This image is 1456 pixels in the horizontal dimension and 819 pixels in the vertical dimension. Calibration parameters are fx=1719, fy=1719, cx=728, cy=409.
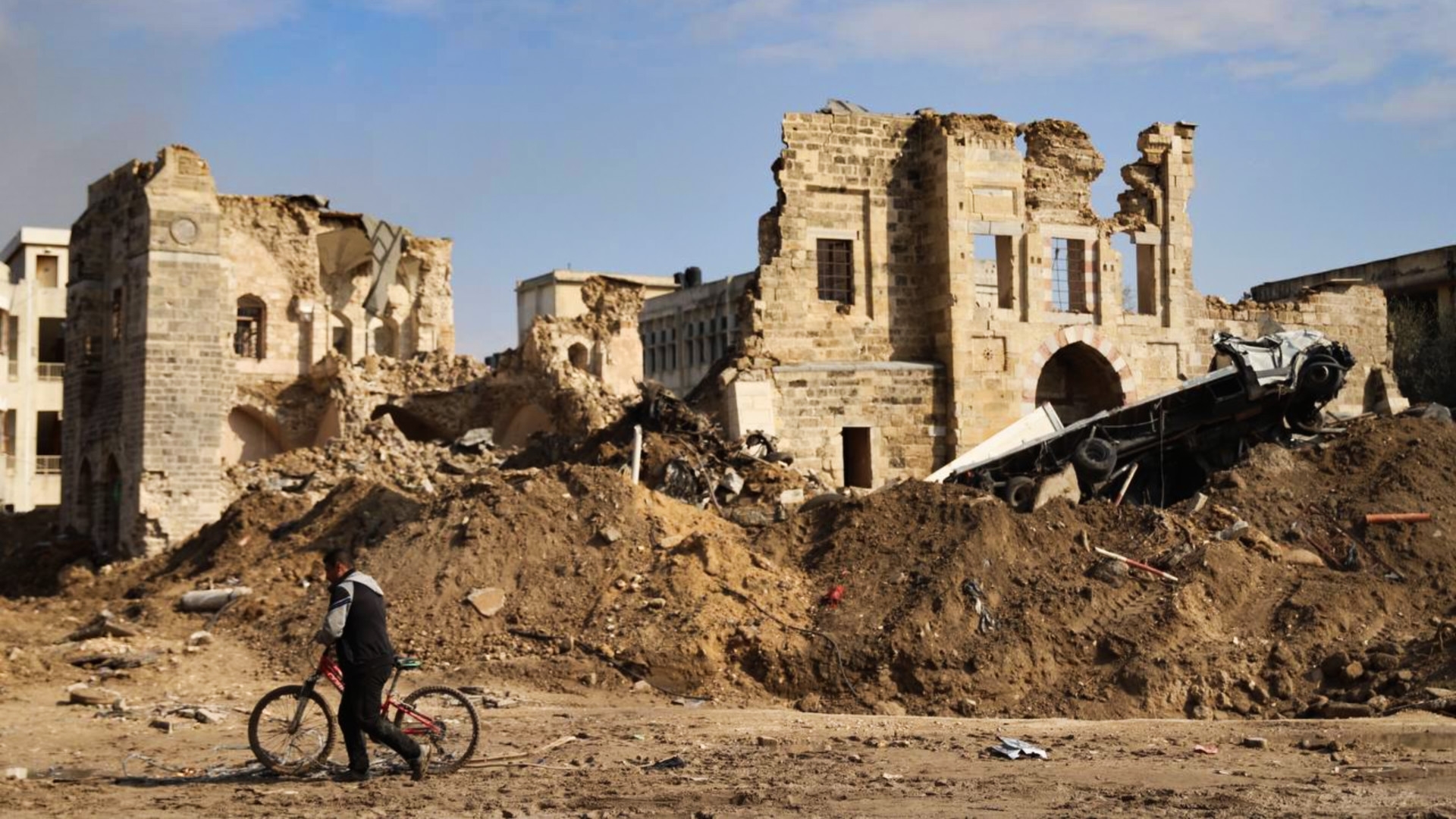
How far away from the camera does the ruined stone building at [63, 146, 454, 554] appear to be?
77.4 feet

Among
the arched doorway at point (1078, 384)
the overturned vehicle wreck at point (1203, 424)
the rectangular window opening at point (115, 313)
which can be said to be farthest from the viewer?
the arched doorway at point (1078, 384)

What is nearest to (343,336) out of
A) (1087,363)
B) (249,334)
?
(249,334)

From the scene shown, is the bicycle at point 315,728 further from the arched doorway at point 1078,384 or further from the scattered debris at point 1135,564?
the arched doorway at point 1078,384

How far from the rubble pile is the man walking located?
4.19 m

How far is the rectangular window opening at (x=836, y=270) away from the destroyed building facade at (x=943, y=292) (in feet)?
0.08

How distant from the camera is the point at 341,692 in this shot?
1000cm

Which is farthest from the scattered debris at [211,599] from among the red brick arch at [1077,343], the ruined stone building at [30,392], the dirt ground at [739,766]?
the ruined stone building at [30,392]

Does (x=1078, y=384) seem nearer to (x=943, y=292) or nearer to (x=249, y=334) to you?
(x=943, y=292)

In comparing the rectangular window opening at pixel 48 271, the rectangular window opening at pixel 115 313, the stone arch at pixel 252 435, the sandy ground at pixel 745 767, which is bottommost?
the sandy ground at pixel 745 767

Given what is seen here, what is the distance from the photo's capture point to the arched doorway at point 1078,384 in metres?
25.6

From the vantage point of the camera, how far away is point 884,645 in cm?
1460

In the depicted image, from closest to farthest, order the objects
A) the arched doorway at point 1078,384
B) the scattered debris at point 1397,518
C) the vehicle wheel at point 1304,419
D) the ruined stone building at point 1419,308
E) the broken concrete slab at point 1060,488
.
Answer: the scattered debris at point 1397,518
the broken concrete slab at point 1060,488
the vehicle wheel at point 1304,419
the arched doorway at point 1078,384
the ruined stone building at point 1419,308

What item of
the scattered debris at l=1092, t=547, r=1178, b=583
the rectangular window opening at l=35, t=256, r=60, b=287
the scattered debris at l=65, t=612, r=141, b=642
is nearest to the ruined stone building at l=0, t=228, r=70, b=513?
the rectangular window opening at l=35, t=256, r=60, b=287

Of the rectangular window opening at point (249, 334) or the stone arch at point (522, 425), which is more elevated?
the rectangular window opening at point (249, 334)
